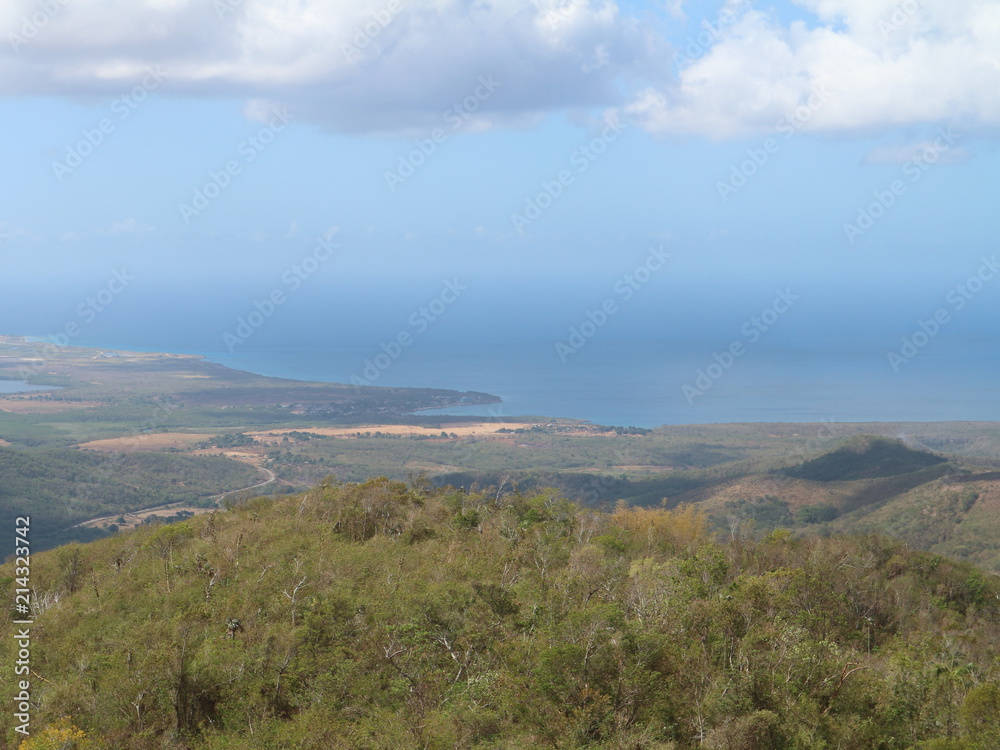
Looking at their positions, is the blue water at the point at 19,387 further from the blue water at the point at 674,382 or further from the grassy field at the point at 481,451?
the blue water at the point at 674,382

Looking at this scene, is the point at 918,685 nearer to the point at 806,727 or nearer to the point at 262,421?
the point at 806,727

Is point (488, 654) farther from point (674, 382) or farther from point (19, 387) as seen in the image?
point (674, 382)

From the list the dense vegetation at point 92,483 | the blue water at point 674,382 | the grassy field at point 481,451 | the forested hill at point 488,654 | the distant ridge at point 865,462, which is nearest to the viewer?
the forested hill at point 488,654

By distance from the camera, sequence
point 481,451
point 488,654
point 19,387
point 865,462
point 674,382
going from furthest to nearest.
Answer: point 674,382
point 19,387
point 481,451
point 865,462
point 488,654

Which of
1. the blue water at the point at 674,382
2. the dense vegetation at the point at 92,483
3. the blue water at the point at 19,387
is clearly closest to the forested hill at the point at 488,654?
the dense vegetation at the point at 92,483

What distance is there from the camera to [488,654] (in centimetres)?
1588

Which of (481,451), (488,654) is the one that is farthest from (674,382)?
(488,654)

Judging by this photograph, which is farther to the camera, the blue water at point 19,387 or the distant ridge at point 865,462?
the blue water at point 19,387

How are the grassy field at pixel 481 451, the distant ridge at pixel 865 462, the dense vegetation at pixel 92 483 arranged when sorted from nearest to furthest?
the grassy field at pixel 481 451 → the dense vegetation at pixel 92 483 → the distant ridge at pixel 865 462

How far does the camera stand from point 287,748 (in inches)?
546

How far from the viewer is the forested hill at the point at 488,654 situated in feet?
43.5

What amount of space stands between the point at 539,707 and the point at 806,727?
13.5 feet

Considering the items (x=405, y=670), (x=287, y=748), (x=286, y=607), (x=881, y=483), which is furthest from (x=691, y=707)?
(x=881, y=483)

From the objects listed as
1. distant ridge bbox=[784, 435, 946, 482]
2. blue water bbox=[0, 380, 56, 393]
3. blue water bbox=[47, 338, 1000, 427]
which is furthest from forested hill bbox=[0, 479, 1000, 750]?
blue water bbox=[0, 380, 56, 393]
